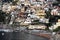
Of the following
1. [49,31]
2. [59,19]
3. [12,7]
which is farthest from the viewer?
[12,7]

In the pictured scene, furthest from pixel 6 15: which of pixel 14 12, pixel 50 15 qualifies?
pixel 50 15

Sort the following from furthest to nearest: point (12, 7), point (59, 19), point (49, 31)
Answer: point (12, 7) → point (59, 19) → point (49, 31)

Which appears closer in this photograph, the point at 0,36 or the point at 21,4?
the point at 0,36

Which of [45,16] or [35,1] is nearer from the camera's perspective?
[45,16]

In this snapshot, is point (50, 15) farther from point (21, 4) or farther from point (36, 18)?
point (21, 4)

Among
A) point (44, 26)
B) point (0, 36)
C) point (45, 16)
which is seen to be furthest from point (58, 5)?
point (0, 36)

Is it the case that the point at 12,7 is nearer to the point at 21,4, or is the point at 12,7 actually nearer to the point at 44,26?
the point at 21,4
